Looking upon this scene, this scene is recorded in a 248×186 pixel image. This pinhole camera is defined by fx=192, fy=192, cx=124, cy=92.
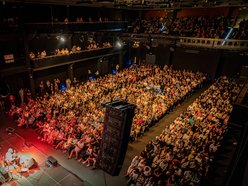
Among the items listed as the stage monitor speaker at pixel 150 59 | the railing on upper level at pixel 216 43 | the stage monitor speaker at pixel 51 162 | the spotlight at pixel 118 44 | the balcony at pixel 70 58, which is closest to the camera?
the stage monitor speaker at pixel 51 162

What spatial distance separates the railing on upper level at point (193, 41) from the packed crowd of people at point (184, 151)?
229 inches

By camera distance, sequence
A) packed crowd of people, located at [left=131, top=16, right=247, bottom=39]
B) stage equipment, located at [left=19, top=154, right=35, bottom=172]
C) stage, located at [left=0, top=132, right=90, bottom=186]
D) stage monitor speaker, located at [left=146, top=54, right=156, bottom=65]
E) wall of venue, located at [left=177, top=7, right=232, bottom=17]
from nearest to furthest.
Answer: stage, located at [left=0, top=132, right=90, bottom=186] < stage equipment, located at [left=19, top=154, right=35, bottom=172] < packed crowd of people, located at [left=131, top=16, right=247, bottom=39] < wall of venue, located at [left=177, top=7, right=232, bottom=17] < stage monitor speaker, located at [left=146, top=54, right=156, bottom=65]

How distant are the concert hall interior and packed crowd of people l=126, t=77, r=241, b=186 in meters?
0.05

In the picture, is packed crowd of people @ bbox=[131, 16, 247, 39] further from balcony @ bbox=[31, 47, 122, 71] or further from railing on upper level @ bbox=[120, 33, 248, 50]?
balcony @ bbox=[31, 47, 122, 71]

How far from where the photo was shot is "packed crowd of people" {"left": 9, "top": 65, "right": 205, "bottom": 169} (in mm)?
10109

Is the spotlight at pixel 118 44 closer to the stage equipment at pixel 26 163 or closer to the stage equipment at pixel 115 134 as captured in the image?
the stage equipment at pixel 26 163

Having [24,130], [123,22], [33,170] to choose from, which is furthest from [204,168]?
[123,22]

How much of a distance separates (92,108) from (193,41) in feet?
36.8

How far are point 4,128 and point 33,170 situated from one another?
455 centimetres

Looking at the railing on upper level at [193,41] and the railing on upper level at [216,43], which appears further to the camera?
the railing on upper level at [193,41]

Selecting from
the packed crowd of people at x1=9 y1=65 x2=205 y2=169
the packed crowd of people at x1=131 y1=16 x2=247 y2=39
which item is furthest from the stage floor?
the packed crowd of people at x1=131 y1=16 x2=247 y2=39

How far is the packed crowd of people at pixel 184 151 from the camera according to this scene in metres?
7.91

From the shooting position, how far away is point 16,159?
865cm

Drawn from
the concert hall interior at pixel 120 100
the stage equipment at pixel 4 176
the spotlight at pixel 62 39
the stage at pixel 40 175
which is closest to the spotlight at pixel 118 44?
the concert hall interior at pixel 120 100
